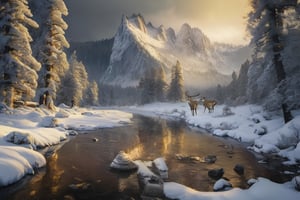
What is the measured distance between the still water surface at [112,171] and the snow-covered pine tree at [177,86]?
57.4 metres

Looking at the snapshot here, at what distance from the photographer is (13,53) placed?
24.5 metres

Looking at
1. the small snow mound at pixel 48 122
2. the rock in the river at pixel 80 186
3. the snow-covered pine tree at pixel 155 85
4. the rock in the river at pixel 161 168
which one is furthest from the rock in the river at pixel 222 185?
the snow-covered pine tree at pixel 155 85

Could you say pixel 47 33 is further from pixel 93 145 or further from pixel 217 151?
pixel 217 151

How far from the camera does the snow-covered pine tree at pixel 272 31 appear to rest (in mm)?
22391

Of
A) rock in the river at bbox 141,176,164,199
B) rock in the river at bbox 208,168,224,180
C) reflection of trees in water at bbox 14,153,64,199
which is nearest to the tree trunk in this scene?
rock in the river at bbox 208,168,224,180

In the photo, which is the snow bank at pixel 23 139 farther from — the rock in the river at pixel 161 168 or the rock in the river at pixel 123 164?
the rock in the river at pixel 161 168

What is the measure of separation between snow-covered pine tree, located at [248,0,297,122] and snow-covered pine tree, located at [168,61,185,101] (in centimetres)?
5719

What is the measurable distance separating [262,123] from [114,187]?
18518 mm

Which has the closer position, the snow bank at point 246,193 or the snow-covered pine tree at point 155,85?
the snow bank at point 246,193

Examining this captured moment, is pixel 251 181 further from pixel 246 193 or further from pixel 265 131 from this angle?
pixel 265 131

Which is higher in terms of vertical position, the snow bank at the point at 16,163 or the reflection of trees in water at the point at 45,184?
the snow bank at the point at 16,163

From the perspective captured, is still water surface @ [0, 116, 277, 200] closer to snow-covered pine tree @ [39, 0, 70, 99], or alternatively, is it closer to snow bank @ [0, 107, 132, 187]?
snow bank @ [0, 107, 132, 187]

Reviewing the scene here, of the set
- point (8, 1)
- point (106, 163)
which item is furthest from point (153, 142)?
point (8, 1)

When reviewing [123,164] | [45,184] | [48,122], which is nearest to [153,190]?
[123,164]
